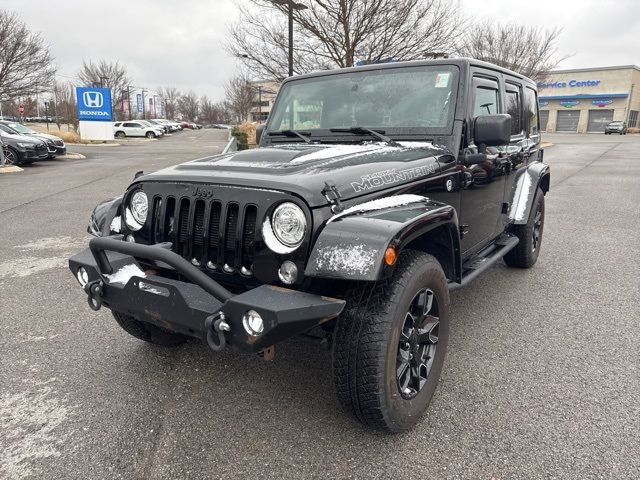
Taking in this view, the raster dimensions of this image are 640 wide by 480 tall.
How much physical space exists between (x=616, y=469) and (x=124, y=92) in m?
53.8

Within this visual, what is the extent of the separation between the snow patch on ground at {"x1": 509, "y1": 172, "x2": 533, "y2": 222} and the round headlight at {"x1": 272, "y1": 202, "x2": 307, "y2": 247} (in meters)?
2.79

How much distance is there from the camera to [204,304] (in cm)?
204

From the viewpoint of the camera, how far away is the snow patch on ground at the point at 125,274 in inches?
90.8

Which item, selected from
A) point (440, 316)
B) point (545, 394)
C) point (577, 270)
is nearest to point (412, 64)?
point (440, 316)

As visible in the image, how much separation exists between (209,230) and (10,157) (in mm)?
16605

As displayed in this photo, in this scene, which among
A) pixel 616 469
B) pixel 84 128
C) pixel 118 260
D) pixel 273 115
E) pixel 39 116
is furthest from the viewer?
pixel 39 116

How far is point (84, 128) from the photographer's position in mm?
29469

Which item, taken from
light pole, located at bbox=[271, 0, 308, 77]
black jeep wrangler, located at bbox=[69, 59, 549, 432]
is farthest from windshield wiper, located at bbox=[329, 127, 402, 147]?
light pole, located at bbox=[271, 0, 308, 77]

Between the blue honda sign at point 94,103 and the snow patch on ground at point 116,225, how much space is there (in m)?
28.4

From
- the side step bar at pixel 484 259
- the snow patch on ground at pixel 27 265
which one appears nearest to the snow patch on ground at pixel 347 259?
the side step bar at pixel 484 259

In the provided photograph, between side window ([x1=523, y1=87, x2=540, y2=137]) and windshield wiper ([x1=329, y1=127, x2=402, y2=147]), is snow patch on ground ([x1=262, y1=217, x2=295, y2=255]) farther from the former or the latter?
side window ([x1=523, y1=87, x2=540, y2=137])

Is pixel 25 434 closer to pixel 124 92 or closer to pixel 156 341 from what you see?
pixel 156 341

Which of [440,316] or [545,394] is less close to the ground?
[440,316]

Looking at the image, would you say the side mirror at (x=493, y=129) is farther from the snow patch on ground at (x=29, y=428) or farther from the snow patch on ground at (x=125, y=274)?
the snow patch on ground at (x=29, y=428)
